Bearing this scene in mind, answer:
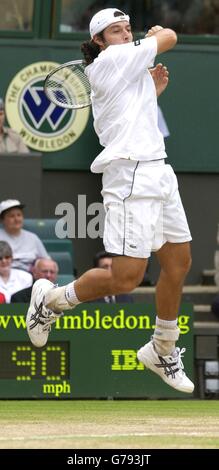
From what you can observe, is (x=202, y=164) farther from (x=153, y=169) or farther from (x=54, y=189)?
(x=153, y=169)

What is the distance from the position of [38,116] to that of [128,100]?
755cm

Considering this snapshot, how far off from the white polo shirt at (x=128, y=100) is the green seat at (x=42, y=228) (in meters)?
5.89

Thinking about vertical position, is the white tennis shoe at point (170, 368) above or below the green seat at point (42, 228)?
below

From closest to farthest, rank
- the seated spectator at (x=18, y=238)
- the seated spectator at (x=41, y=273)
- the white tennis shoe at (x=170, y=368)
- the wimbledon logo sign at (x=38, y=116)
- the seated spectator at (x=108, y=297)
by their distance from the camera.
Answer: the white tennis shoe at (x=170, y=368) → the seated spectator at (x=41, y=273) → the seated spectator at (x=108, y=297) → the seated spectator at (x=18, y=238) → the wimbledon logo sign at (x=38, y=116)

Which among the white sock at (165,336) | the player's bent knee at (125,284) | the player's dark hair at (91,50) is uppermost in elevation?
the player's dark hair at (91,50)

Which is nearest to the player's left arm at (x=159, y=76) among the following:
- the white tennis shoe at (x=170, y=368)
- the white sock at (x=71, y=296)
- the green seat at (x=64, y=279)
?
the white sock at (x=71, y=296)

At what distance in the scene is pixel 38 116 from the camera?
52.0ft

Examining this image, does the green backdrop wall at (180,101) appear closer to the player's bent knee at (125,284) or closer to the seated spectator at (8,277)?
the seated spectator at (8,277)

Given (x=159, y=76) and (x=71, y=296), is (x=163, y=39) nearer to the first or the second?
(x=159, y=76)

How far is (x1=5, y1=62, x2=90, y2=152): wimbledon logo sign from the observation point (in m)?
15.8

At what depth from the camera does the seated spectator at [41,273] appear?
40.8 feet

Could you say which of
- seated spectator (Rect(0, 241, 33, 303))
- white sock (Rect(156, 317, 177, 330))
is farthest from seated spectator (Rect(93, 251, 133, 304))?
white sock (Rect(156, 317, 177, 330))
